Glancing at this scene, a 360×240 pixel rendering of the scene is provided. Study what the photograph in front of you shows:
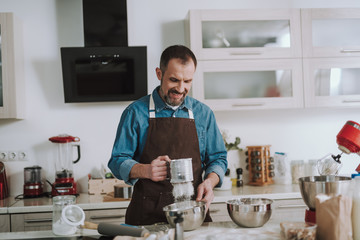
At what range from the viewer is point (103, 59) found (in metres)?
2.99

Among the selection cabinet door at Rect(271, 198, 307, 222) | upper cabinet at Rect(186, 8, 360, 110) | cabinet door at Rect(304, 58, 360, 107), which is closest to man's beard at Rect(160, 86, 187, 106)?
upper cabinet at Rect(186, 8, 360, 110)

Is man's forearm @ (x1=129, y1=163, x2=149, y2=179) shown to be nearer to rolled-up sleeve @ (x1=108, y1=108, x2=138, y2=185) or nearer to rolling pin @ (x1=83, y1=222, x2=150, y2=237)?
rolled-up sleeve @ (x1=108, y1=108, x2=138, y2=185)

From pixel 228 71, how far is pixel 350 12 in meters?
1.07

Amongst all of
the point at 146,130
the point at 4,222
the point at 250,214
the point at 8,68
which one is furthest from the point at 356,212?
the point at 8,68

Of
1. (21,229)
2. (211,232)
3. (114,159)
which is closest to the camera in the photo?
(211,232)

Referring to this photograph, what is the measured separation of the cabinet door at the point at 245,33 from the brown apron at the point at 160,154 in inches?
42.7

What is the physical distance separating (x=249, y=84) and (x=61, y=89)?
1.51 m

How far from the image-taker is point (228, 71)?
298 centimetres

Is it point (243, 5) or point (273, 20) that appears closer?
point (273, 20)

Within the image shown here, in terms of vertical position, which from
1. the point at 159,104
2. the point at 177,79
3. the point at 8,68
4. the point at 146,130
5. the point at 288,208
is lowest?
the point at 288,208

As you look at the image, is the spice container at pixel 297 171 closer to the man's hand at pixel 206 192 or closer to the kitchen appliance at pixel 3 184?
the man's hand at pixel 206 192

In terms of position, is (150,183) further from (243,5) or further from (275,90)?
(243,5)

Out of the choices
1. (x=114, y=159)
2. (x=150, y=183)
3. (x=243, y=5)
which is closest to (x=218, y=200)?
(x=150, y=183)

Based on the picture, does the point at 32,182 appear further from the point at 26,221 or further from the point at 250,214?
the point at 250,214
